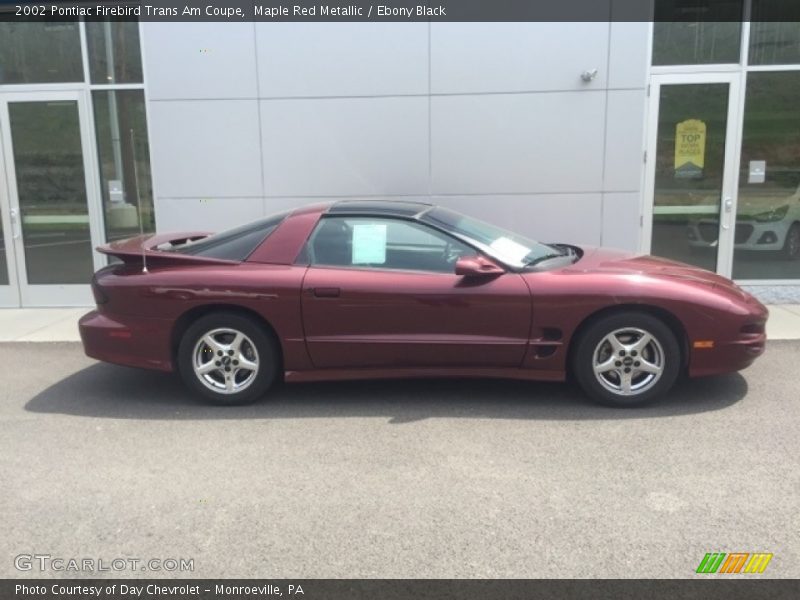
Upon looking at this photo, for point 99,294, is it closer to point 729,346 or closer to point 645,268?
point 645,268

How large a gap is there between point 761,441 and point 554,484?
1388 millimetres

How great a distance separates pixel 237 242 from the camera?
4.77 meters

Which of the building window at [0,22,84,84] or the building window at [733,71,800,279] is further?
the building window at [0,22,84,84]

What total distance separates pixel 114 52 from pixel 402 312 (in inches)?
223

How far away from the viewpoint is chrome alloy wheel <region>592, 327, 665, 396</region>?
4.30 meters

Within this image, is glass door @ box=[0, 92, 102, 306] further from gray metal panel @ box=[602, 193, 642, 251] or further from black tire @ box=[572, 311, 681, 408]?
black tire @ box=[572, 311, 681, 408]

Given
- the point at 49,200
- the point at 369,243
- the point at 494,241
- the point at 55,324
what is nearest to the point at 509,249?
the point at 494,241

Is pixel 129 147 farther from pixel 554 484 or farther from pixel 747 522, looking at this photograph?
pixel 747 522

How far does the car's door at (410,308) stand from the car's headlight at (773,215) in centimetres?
505

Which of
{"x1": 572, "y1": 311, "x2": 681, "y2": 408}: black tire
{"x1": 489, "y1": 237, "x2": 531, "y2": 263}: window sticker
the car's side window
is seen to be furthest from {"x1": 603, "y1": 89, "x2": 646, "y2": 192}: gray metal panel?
the car's side window

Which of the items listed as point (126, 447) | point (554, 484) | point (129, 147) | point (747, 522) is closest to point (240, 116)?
point (129, 147)

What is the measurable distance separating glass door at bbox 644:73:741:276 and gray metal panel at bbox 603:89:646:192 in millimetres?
319

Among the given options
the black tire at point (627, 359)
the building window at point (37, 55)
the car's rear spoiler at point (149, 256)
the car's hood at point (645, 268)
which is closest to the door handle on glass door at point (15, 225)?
the building window at point (37, 55)

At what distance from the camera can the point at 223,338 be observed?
4.58 m
